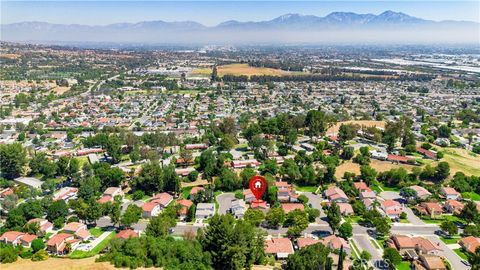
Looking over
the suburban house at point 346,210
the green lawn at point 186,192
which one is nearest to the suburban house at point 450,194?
the suburban house at point 346,210

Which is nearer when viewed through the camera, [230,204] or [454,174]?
[230,204]

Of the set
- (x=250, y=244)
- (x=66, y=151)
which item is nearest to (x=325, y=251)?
(x=250, y=244)

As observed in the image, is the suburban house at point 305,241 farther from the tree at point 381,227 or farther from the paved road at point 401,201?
the paved road at point 401,201

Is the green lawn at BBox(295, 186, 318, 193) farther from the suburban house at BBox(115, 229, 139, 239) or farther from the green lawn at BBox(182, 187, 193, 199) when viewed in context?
the suburban house at BBox(115, 229, 139, 239)

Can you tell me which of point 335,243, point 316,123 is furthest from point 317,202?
point 316,123

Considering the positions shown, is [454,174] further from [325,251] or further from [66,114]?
[66,114]

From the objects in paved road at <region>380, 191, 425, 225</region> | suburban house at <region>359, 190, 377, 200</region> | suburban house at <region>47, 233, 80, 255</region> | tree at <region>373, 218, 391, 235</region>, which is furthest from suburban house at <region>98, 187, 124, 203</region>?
paved road at <region>380, 191, 425, 225</region>
